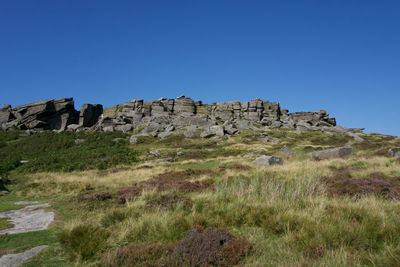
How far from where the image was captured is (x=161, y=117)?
6347cm

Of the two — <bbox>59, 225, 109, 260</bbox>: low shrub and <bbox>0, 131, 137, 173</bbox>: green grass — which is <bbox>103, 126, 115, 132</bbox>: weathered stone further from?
<bbox>59, 225, 109, 260</bbox>: low shrub

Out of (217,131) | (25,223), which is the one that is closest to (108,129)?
(217,131)

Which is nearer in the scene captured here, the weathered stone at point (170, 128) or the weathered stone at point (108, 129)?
the weathered stone at point (170, 128)

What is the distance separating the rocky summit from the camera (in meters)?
54.8

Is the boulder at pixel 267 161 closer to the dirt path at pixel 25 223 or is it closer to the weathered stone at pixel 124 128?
the dirt path at pixel 25 223

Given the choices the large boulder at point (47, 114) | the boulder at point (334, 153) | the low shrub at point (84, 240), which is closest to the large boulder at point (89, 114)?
the large boulder at point (47, 114)

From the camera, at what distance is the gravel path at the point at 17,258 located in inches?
178

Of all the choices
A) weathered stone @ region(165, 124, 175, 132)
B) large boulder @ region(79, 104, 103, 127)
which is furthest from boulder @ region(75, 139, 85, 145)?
large boulder @ region(79, 104, 103, 127)

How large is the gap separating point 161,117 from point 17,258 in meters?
Answer: 59.5

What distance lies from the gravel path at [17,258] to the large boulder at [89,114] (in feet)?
203

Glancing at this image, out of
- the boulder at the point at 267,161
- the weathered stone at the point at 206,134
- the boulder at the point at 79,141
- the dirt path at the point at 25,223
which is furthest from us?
the weathered stone at the point at 206,134

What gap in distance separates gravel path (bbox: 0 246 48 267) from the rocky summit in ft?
141

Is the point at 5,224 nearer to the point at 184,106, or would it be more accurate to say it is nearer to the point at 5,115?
the point at 184,106

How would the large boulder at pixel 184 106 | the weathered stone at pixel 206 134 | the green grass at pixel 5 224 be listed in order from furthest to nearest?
the large boulder at pixel 184 106
the weathered stone at pixel 206 134
the green grass at pixel 5 224
